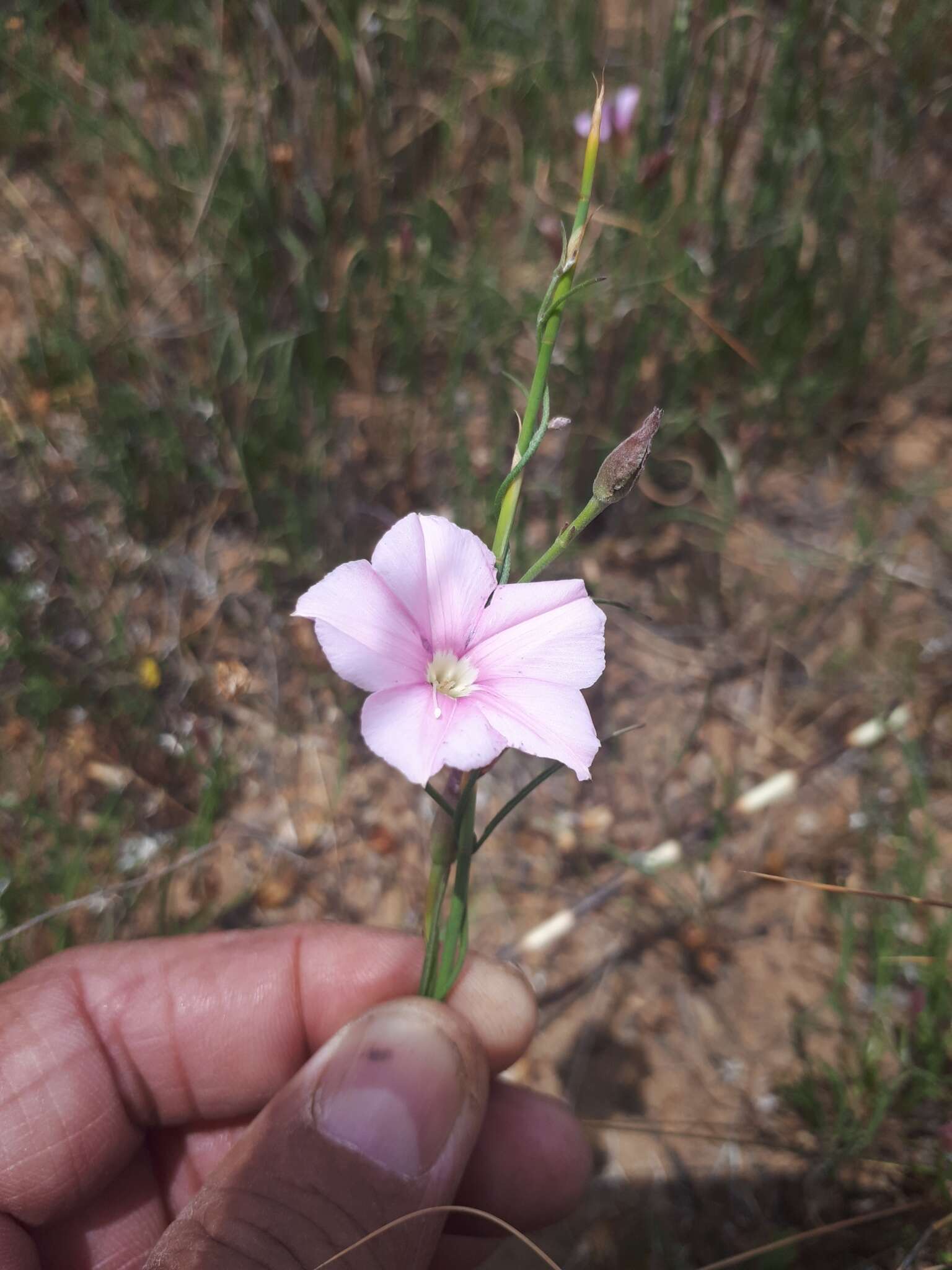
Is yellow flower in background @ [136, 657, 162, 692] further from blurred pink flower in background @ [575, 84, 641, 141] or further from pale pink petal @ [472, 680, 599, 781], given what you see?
blurred pink flower in background @ [575, 84, 641, 141]

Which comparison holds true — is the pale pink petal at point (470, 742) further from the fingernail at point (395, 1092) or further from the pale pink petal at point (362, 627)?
the fingernail at point (395, 1092)

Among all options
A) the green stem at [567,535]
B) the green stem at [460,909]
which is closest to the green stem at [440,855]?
the green stem at [460,909]

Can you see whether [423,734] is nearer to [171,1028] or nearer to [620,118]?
[171,1028]

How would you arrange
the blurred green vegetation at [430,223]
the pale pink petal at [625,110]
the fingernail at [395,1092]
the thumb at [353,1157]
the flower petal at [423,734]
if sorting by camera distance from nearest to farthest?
the flower petal at [423,734] → the thumb at [353,1157] → the fingernail at [395,1092] → the blurred green vegetation at [430,223] → the pale pink petal at [625,110]

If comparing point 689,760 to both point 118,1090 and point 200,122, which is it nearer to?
point 118,1090

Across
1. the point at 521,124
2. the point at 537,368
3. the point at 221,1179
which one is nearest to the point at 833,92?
the point at 521,124

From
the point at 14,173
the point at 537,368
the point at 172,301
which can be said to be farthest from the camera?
the point at 14,173

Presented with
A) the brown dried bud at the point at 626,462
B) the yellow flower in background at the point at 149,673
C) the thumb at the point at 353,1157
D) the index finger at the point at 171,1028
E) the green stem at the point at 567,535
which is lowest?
the index finger at the point at 171,1028

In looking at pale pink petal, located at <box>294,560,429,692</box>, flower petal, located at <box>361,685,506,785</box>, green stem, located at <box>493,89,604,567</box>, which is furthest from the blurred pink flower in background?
flower petal, located at <box>361,685,506,785</box>
